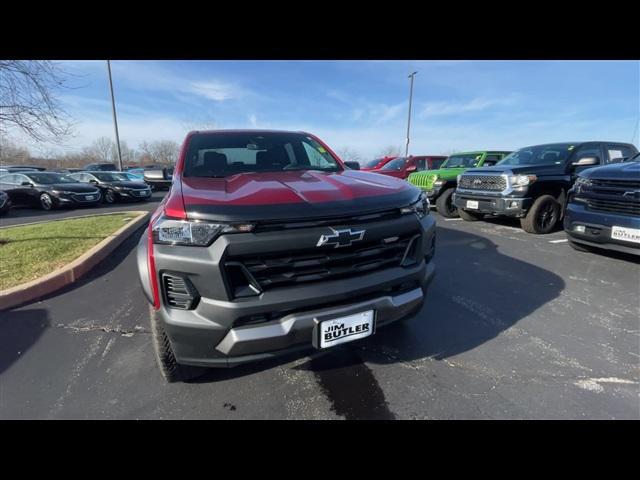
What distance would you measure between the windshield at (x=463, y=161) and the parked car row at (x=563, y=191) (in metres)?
0.60

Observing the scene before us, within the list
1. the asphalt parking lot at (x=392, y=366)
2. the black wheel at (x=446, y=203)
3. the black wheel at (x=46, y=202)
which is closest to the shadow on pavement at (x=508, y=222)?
the black wheel at (x=446, y=203)

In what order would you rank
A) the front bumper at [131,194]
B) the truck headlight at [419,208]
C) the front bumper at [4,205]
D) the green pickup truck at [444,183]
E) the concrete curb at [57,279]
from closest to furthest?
the truck headlight at [419,208]
the concrete curb at [57,279]
the green pickup truck at [444,183]
the front bumper at [4,205]
the front bumper at [131,194]

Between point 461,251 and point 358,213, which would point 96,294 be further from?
point 461,251

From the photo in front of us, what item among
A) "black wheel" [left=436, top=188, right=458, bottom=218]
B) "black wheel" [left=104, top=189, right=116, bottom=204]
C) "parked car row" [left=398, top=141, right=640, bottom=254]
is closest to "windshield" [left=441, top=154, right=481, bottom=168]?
"parked car row" [left=398, top=141, right=640, bottom=254]

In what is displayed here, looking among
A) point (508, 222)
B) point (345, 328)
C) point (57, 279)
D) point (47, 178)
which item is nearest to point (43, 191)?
point (47, 178)

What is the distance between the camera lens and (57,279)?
12.6ft

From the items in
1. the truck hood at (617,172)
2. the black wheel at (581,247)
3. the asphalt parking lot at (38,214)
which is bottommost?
the asphalt parking lot at (38,214)

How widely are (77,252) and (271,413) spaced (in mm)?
4595

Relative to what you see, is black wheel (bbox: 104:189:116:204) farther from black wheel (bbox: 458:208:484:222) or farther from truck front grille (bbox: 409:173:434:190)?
black wheel (bbox: 458:208:484:222)

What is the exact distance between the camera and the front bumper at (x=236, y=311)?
5.18ft

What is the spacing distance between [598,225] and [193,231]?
16.6 feet

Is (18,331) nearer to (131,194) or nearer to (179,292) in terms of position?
(179,292)

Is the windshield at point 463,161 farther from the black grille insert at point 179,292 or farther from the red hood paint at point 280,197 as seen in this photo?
the black grille insert at point 179,292
